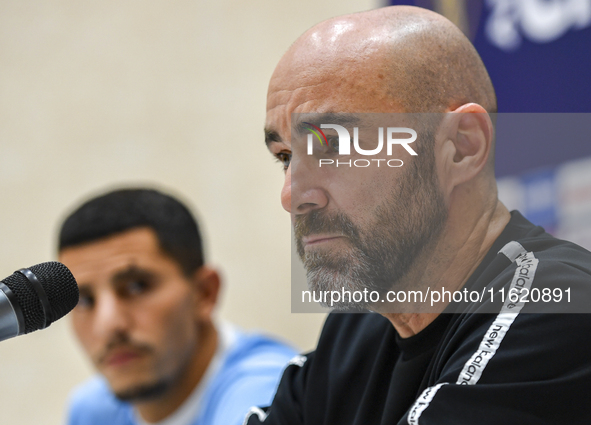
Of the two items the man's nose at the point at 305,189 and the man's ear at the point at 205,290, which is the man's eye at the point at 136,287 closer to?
the man's ear at the point at 205,290

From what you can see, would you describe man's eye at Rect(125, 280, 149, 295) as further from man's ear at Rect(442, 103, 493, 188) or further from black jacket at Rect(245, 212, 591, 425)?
man's ear at Rect(442, 103, 493, 188)

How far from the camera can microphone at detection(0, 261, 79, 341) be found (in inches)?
25.4

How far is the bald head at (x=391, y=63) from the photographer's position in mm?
799

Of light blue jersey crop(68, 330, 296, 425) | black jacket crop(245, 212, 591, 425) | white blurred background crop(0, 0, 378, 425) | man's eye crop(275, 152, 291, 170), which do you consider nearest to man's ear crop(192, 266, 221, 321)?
light blue jersey crop(68, 330, 296, 425)

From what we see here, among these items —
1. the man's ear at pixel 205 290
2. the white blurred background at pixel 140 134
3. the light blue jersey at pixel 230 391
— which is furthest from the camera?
the white blurred background at pixel 140 134

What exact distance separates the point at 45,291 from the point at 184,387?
46.7 inches

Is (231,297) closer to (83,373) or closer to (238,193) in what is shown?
(238,193)

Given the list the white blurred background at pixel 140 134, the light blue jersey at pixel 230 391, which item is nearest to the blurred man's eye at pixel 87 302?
the light blue jersey at pixel 230 391

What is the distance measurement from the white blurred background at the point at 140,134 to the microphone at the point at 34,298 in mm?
1927

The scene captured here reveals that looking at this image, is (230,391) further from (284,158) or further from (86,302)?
(284,158)

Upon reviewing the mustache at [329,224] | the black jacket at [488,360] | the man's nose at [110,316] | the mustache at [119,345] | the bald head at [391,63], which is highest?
the bald head at [391,63]

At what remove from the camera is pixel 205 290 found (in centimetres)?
189

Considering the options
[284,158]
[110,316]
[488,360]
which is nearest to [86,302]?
[110,316]

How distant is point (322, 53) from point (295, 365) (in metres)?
0.53
